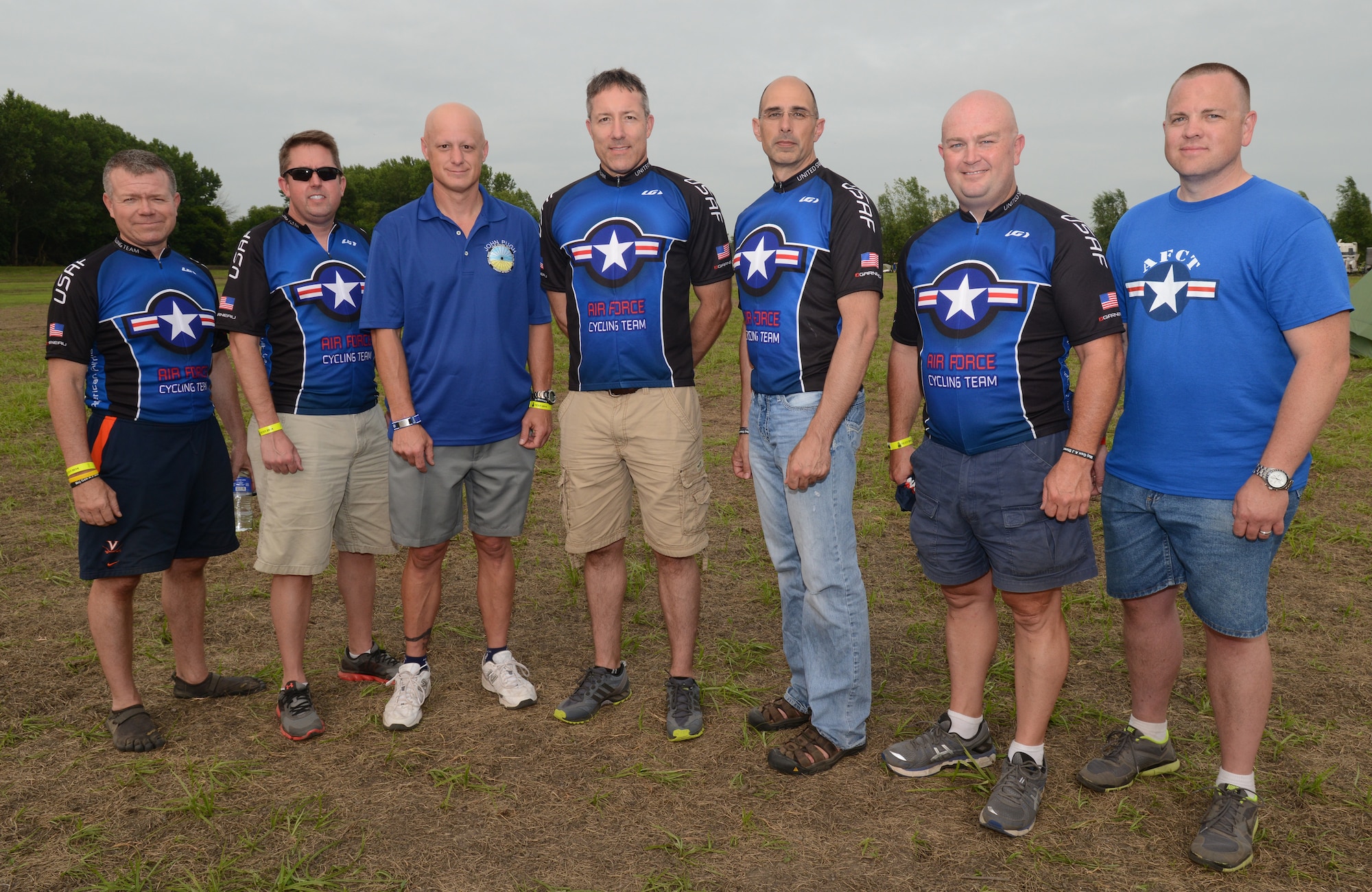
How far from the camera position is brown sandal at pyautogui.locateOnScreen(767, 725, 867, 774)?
401 cm

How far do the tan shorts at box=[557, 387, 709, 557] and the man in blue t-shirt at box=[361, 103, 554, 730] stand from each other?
32 cm

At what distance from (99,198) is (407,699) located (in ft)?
312

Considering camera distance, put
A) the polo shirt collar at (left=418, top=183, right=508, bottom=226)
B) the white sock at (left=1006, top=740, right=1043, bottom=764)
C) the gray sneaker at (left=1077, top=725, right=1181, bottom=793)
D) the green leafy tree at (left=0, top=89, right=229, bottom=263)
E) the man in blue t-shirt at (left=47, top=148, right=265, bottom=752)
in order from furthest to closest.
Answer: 1. the green leafy tree at (left=0, top=89, right=229, bottom=263)
2. the polo shirt collar at (left=418, top=183, right=508, bottom=226)
3. the man in blue t-shirt at (left=47, top=148, right=265, bottom=752)
4. the gray sneaker at (left=1077, top=725, right=1181, bottom=793)
5. the white sock at (left=1006, top=740, right=1043, bottom=764)

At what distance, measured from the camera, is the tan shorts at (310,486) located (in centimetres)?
450

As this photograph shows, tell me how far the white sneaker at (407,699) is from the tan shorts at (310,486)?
68 centimetres

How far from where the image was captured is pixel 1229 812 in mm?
3422

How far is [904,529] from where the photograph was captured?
752 centimetres

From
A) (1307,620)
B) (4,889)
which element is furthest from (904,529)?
(4,889)

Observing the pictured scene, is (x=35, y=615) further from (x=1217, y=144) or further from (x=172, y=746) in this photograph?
(x=1217, y=144)

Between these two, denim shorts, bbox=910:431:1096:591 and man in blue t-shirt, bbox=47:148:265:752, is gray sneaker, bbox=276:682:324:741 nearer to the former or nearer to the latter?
man in blue t-shirt, bbox=47:148:265:752

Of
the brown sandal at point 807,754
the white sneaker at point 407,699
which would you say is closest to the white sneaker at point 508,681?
the white sneaker at point 407,699

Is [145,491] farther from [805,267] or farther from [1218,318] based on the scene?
[1218,318]

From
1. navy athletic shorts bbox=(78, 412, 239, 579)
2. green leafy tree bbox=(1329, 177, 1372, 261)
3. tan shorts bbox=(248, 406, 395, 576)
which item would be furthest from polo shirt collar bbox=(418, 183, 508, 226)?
green leafy tree bbox=(1329, 177, 1372, 261)

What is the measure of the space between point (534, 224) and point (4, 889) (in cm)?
346
